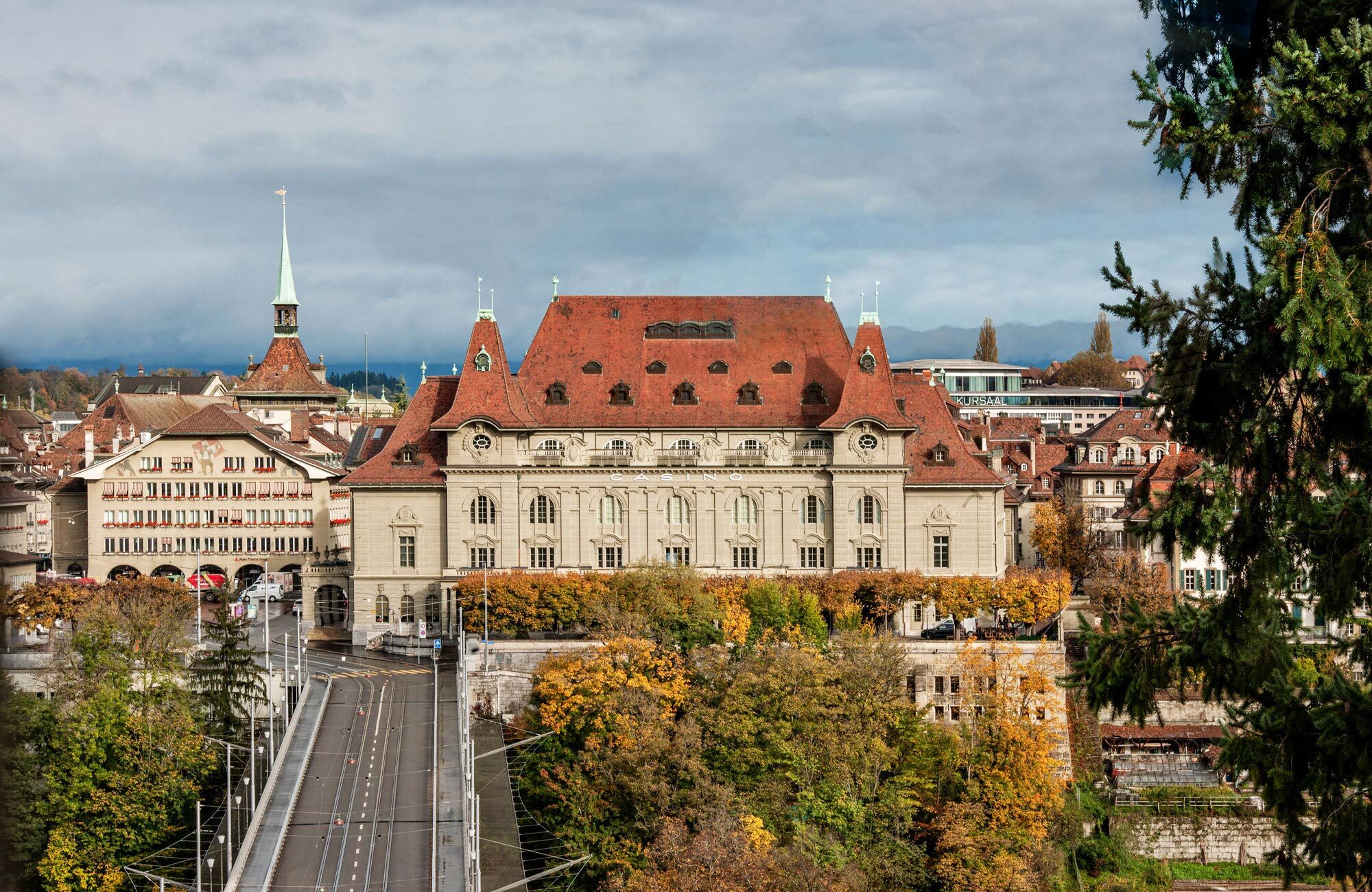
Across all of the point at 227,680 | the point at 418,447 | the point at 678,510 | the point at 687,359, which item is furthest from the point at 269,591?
the point at 687,359

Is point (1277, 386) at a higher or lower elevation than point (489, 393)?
lower

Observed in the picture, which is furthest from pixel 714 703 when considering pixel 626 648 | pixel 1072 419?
pixel 1072 419

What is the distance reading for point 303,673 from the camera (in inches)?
3339

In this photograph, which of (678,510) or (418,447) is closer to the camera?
(678,510)

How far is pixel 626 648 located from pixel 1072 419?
13378cm

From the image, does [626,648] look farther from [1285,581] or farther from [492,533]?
[1285,581]

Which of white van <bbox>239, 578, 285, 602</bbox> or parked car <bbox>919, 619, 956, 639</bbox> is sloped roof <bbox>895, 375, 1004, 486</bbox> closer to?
parked car <bbox>919, 619, 956, 639</bbox>

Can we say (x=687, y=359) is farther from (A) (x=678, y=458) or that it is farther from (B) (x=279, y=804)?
(B) (x=279, y=804)

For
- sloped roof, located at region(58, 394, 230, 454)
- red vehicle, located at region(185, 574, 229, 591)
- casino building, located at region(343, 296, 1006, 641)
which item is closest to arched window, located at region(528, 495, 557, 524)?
casino building, located at region(343, 296, 1006, 641)

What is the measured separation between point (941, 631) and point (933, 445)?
12.0m

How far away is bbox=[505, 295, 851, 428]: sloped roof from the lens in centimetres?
9400

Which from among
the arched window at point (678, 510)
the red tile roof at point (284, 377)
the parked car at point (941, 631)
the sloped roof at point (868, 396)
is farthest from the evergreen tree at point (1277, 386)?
the red tile roof at point (284, 377)

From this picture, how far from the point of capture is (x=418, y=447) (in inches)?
3767

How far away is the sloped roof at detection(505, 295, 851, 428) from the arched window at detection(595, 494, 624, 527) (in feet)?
15.2
